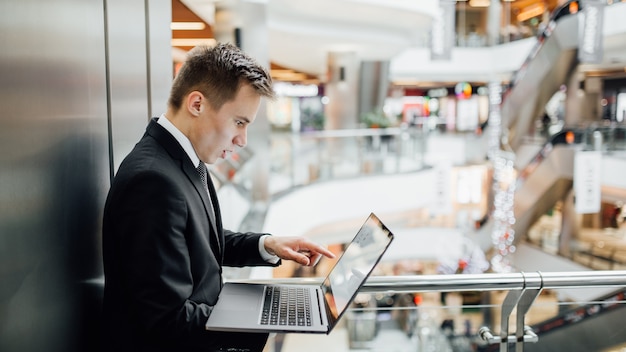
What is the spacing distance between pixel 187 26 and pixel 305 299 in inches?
281

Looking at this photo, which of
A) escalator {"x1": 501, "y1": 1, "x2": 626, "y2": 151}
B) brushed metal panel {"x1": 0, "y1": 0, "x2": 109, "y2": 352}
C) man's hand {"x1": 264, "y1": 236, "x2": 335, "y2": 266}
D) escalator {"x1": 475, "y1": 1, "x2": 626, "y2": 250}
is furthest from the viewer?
escalator {"x1": 475, "y1": 1, "x2": 626, "y2": 250}

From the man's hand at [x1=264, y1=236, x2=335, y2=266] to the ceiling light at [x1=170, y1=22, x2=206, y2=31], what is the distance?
6556 millimetres

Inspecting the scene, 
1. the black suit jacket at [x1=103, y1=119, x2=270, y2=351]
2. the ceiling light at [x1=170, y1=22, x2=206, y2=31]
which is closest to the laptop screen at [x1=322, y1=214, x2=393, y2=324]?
the black suit jacket at [x1=103, y1=119, x2=270, y2=351]

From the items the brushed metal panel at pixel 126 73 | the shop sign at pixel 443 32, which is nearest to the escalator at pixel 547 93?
the shop sign at pixel 443 32

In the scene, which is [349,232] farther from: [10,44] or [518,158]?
[10,44]

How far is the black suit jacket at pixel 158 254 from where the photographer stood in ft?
3.69

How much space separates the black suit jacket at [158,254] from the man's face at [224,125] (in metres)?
0.06

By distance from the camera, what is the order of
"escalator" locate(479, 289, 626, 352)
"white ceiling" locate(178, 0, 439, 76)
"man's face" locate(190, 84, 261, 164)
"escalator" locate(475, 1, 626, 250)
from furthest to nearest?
"escalator" locate(475, 1, 626, 250) → "white ceiling" locate(178, 0, 439, 76) → "escalator" locate(479, 289, 626, 352) → "man's face" locate(190, 84, 261, 164)

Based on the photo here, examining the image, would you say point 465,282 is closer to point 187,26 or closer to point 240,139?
point 240,139

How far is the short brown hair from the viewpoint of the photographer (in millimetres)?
1295

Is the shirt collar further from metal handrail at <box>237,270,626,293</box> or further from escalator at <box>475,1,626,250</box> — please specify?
escalator at <box>475,1,626,250</box>

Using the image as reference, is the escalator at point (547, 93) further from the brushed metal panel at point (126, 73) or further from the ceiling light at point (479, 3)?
the ceiling light at point (479, 3)

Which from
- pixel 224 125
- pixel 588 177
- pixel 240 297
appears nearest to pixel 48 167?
pixel 224 125

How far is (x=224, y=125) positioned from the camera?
1326mm
